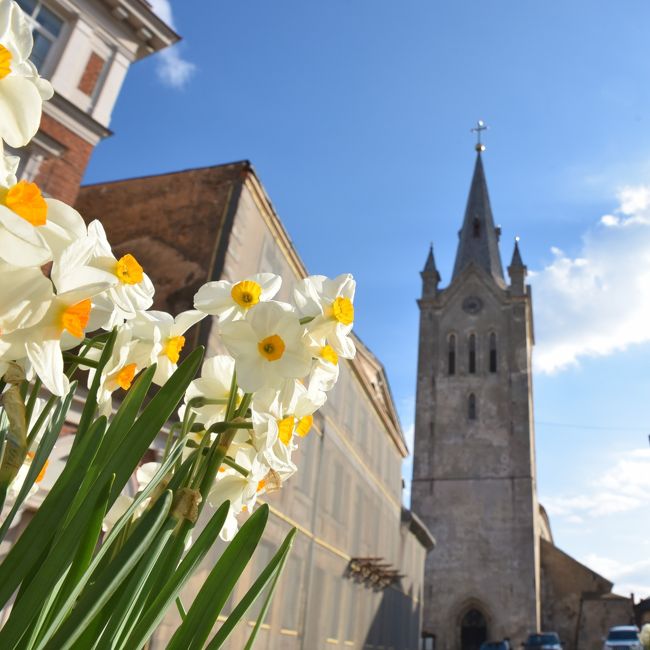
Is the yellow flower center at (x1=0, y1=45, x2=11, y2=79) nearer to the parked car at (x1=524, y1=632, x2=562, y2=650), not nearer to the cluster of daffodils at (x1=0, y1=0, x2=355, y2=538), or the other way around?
the cluster of daffodils at (x1=0, y1=0, x2=355, y2=538)

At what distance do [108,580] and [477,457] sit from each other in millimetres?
34869

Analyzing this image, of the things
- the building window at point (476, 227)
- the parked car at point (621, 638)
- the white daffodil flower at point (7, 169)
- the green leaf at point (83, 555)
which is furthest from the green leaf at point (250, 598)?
the building window at point (476, 227)

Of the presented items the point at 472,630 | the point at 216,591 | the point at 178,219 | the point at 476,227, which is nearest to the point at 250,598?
the point at 216,591

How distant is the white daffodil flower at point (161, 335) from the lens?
49.3 inches

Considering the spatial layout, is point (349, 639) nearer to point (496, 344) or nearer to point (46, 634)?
point (46, 634)

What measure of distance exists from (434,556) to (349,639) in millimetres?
22485

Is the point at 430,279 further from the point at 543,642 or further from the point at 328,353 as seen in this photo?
the point at 328,353

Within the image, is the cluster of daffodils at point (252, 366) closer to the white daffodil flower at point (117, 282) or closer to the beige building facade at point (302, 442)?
the white daffodil flower at point (117, 282)

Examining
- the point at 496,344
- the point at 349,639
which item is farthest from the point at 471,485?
the point at 349,639

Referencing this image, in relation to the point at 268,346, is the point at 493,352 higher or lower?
higher

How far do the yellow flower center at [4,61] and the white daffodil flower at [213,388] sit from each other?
0.66 meters

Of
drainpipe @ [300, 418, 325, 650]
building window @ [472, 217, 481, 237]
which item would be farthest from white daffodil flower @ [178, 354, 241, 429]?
building window @ [472, 217, 481, 237]

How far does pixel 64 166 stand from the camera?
32.1 ft

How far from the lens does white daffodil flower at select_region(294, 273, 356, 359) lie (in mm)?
1207
